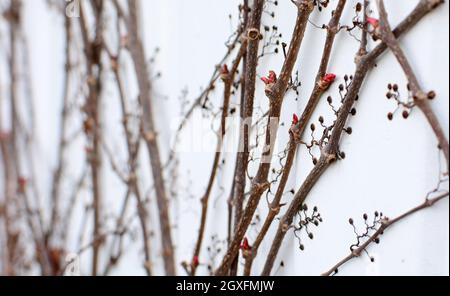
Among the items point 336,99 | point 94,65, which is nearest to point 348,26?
point 336,99

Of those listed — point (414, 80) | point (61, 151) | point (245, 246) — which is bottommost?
point (245, 246)

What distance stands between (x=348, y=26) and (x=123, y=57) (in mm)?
717

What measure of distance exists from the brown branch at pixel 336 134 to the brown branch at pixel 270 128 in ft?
0.18

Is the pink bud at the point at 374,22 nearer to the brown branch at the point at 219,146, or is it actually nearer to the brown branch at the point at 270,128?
the brown branch at the point at 270,128

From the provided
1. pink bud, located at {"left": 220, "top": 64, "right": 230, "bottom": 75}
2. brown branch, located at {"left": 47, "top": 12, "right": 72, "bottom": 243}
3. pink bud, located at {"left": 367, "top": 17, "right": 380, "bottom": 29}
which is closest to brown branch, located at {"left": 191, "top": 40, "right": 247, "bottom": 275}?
pink bud, located at {"left": 220, "top": 64, "right": 230, "bottom": 75}

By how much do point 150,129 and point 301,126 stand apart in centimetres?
50

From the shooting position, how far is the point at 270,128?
0.89 m

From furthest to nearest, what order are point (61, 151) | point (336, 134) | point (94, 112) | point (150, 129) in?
point (61, 151)
point (94, 112)
point (150, 129)
point (336, 134)

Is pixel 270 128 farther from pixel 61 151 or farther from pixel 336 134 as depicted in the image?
pixel 61 151

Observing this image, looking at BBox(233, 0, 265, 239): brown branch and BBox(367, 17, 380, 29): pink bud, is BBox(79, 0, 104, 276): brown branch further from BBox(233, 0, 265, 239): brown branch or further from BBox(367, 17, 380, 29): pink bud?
BBox(367, 17, 380, 29): pink bud

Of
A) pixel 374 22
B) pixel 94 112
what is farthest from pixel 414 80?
pixel 94 112

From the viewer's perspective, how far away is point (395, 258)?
28.0 inches
